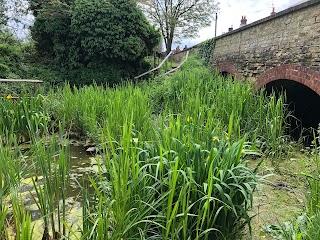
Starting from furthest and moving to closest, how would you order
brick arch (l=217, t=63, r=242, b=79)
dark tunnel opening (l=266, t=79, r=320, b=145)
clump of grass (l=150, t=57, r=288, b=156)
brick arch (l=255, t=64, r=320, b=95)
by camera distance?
brick arch (l=217, t=63, r=242, b=79) → dark tunnel opening (l=266, t=79, r=320, b=145) → brick arch (l=255, t=64, r=320, b=95) → clump of grass (l=150, t=57, r=288, b=156)

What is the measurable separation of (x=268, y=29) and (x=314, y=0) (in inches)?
→ 58.2

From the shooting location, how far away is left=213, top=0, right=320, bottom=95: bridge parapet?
13.8ft

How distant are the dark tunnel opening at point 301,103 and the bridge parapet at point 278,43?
0.50 metres

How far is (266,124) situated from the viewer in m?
3.43

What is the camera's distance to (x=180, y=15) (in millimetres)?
16609

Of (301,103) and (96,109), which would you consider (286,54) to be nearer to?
(301,103)

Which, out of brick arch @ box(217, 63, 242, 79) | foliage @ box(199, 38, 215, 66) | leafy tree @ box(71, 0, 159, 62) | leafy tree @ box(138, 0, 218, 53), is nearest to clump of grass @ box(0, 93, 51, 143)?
leafy tree @ box(71, 0, 159, 62)

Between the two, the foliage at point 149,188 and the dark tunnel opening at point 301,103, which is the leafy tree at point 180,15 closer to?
the dark tunnel opening at point 301,103

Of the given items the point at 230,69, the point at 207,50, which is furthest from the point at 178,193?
the point at 207,50

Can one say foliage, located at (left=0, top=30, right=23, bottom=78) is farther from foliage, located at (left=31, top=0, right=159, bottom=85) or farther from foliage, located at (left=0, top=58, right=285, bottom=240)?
foliage, located at (left=0, top=58, right=285, bottom=240)

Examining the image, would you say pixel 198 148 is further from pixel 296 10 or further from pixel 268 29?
pixel 268 29

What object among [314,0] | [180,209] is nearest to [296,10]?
[314,0]

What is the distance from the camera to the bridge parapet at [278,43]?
4.20 meters

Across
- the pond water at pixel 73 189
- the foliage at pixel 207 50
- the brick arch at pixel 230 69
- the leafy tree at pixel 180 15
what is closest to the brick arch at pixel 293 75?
the brick arch at pixel 230 69
